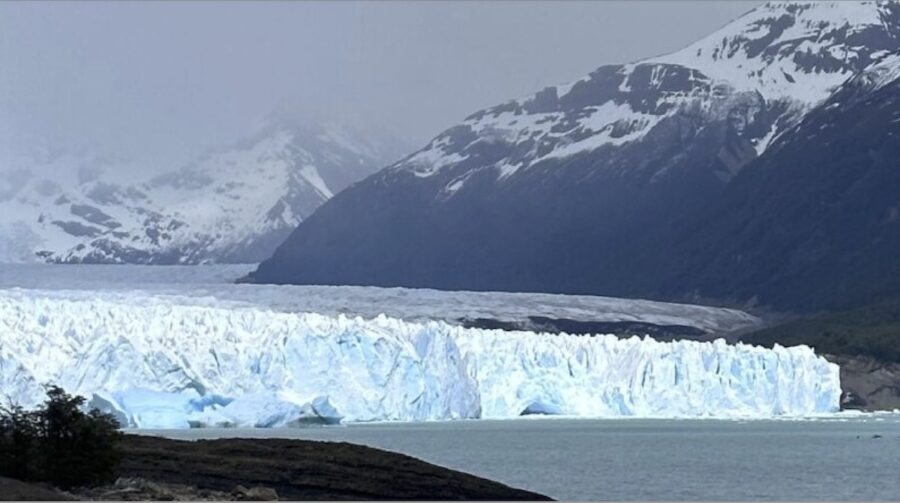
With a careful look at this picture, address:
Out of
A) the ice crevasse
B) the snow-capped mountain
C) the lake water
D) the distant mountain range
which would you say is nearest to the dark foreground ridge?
the lake water

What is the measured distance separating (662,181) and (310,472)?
12176 centimetres

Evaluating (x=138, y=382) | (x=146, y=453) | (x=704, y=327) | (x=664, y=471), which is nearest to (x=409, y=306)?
(x=704, y=327)

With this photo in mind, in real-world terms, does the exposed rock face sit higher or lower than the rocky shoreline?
higher

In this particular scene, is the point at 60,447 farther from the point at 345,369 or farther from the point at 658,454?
the point at 345,369

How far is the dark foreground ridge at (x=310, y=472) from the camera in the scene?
93.2 feet

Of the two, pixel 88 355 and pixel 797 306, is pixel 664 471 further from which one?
pixel 797 306

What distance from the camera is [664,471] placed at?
3903cm

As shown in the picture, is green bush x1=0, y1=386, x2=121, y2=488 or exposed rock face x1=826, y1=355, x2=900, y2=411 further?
exposed rock face x1=826, y1=355, x2=900, y2=411

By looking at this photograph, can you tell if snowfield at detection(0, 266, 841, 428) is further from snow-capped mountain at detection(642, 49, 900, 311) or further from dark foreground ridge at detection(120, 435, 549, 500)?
snow-capped mountain at detection(642, 49, 900, 311)

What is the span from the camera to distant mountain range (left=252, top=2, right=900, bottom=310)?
129125 millimetres

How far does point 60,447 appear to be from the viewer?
26.9m


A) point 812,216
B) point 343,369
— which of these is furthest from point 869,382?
point 812,216

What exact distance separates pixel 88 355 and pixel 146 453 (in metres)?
18.6

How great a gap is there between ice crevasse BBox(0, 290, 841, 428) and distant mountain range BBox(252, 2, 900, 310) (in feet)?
207
